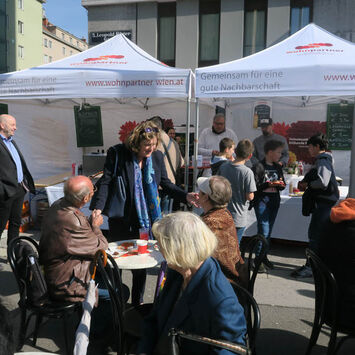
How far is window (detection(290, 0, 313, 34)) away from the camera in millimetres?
13258

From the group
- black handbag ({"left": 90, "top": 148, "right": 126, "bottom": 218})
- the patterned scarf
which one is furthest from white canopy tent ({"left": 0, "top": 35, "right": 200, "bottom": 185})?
black handbag ({"left": 90, "top": 148, "right": 126, "bottom": 218})

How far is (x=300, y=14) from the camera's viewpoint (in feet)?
43.9

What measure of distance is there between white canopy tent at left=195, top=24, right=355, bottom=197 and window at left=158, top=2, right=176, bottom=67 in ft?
34.5

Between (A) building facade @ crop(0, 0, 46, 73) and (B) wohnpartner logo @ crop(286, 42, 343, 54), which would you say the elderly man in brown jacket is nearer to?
(B) wohnpartner logo @ crop(286, 42, 343, 54)

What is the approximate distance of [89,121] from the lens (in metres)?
8.41

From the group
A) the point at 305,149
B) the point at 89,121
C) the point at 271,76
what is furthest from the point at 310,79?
the point at 89,121

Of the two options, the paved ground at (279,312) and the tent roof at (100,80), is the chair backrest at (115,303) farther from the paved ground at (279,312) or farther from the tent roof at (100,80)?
the tent roof at (100,80)

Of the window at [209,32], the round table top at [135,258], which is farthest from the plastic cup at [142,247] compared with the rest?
the window at [209,32]

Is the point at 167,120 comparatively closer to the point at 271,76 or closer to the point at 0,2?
the point at 271,76

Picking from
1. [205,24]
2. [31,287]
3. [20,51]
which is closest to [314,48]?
[31,287]

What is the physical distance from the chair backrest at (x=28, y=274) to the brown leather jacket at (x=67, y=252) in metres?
0.09

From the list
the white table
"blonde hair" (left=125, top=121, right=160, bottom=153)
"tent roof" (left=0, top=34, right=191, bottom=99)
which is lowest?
the white table

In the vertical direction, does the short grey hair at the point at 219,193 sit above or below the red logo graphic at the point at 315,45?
below

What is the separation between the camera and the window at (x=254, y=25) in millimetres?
13851
